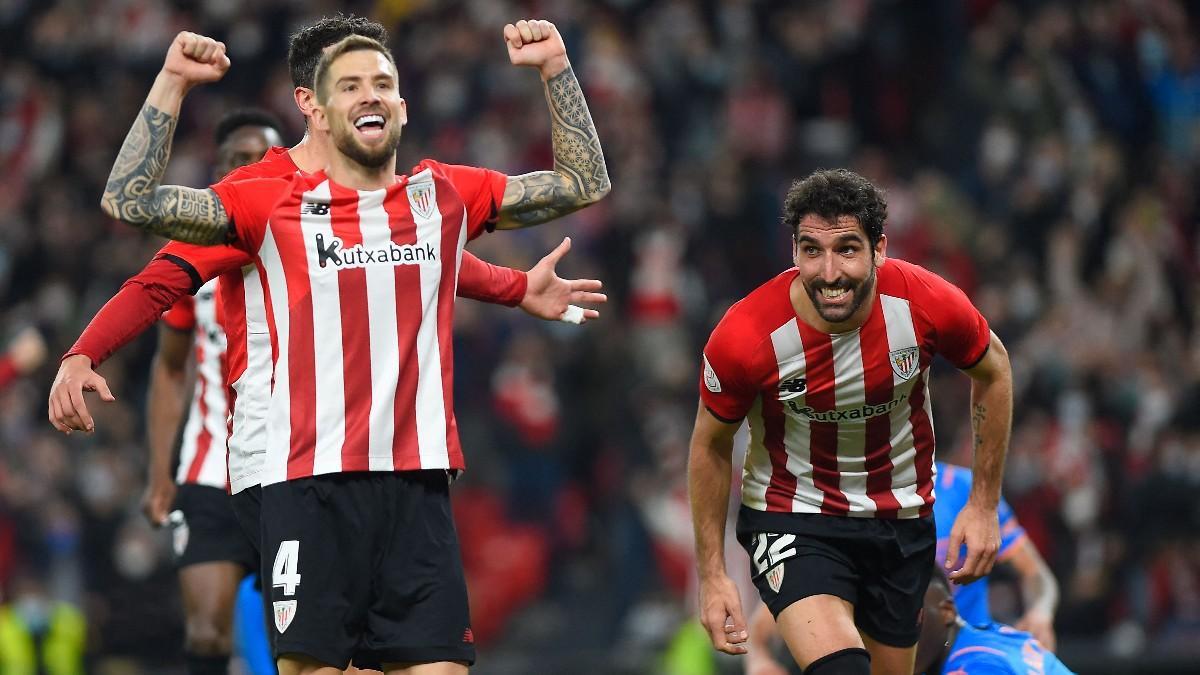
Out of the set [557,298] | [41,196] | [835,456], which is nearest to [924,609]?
[835,456]

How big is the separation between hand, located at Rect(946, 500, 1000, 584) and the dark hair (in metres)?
3.17

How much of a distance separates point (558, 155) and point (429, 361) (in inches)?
31.6

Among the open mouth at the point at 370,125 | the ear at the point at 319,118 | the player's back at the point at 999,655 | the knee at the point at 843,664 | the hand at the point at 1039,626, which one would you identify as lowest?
the hand at the point at 1039,626

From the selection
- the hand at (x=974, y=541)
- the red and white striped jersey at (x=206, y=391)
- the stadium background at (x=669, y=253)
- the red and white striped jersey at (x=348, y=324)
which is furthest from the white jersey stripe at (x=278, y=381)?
the stadium background at (x=669, y=253)

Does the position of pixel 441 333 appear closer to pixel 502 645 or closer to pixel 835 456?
pixel 835 456

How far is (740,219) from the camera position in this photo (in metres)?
13.4

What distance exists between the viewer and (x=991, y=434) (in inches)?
232

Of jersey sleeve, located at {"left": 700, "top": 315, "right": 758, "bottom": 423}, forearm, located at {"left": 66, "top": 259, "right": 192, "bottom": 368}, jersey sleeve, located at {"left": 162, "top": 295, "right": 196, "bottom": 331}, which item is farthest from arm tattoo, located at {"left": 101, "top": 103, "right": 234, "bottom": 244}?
jersey sleeve, located at {"left": 162, "top": 295, "right": 196, "bottom": 331}

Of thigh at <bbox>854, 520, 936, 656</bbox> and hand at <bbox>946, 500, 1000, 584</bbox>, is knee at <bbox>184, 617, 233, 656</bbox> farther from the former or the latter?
hand at <bbox>946, 500, 1000, 584</bbox>

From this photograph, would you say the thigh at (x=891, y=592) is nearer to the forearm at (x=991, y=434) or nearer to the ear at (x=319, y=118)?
the forearm at (x=991, y=434)

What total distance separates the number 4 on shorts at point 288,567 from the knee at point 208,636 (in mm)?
2083

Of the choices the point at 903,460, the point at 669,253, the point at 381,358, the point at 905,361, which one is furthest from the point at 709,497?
the point at 669,253

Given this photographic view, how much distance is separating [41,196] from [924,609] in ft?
31.7

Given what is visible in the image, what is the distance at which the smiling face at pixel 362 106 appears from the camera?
4.80m
